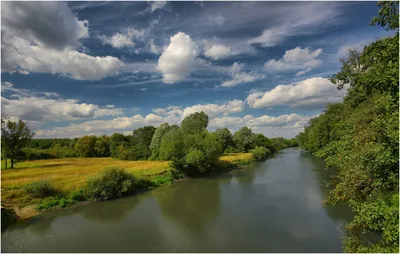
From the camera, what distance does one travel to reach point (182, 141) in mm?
39688

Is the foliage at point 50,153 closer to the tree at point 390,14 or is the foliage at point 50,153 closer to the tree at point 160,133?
the tree at point 160,133

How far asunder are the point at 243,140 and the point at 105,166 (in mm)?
47857

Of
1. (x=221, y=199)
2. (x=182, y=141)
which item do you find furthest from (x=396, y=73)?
(x=182, y=141)

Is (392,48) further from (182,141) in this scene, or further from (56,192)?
(182,141)

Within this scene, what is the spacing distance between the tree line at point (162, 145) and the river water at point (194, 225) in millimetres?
11557

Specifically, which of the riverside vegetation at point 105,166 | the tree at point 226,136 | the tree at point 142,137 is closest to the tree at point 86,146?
the riverside vegetation at point 105,166

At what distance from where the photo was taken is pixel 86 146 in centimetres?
7494

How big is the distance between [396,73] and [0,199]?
27337 mm

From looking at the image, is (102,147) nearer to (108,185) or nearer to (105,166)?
(105,166)

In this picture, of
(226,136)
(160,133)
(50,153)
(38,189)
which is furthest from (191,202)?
(50,153)

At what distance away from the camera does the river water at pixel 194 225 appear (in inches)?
558

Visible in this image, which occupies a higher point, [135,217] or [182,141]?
[182,141]

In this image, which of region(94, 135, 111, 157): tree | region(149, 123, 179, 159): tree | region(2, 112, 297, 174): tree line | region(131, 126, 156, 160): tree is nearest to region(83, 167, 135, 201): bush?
region(2, 112, 297, 174): tree line

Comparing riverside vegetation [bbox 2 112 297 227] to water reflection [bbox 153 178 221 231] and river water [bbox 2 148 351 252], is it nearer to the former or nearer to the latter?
river water [bbox 2 148 351 252]
